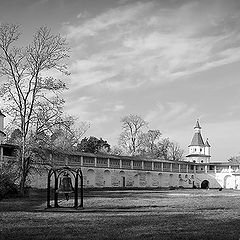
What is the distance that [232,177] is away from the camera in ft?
244

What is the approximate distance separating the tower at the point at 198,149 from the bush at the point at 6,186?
60909 mm

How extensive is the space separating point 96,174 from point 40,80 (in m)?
31.2

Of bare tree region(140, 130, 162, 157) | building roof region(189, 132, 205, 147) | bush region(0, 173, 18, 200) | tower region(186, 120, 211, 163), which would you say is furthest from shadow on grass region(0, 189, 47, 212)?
building roof region(189, 132, 205, 147)

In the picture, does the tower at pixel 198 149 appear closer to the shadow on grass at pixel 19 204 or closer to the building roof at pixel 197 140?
the building roof at pixel 197 140

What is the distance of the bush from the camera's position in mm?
24064

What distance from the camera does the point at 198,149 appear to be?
8581 cm

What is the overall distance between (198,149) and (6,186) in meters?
64.6

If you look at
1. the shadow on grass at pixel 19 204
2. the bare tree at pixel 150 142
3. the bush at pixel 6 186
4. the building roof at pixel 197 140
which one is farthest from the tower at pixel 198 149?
the shadow on grass at pixel 19 204

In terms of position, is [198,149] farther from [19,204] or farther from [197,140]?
[19,204]

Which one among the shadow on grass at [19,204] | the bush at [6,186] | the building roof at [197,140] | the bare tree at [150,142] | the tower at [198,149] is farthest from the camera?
the building roof at [197,140]

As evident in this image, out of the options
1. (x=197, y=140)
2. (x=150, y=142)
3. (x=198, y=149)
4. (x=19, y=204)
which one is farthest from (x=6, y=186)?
(x=197, y=140)

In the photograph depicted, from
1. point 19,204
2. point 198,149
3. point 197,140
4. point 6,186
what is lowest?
point 19,204

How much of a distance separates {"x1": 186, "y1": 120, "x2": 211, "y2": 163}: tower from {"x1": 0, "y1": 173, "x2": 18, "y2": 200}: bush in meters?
60.9

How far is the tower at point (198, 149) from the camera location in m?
83.8
